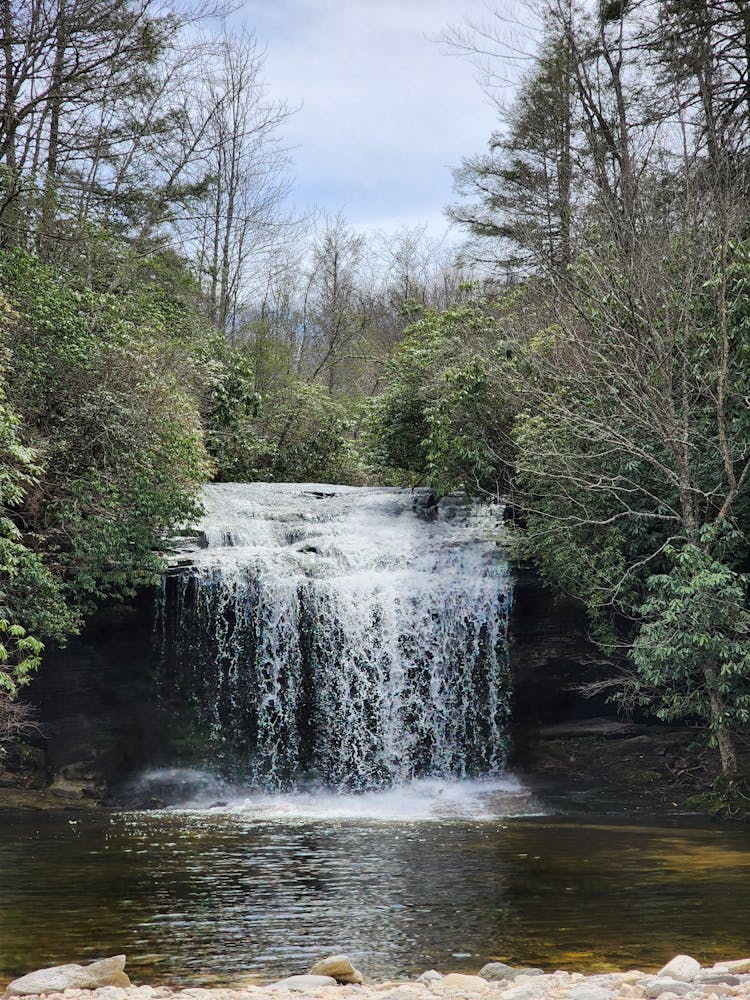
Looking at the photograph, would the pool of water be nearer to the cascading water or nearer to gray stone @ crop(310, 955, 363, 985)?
gray stone @ crop(310, 955, 363, 985)

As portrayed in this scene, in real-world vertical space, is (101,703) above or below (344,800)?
above

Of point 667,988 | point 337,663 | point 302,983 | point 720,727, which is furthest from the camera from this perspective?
point 337,663

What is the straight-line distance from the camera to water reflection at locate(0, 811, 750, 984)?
613cm

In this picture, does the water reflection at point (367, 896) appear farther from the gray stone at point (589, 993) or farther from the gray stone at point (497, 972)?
the gray stone at point (589, 993)

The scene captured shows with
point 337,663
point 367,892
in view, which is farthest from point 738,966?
point 337,663

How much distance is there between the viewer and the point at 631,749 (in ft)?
47.6

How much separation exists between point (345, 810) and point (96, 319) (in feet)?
27.6

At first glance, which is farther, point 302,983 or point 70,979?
point 302,983

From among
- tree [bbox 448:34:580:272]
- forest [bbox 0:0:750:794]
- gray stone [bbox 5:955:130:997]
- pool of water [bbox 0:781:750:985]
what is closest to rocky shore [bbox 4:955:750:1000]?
gray stone [bbox 5:955:130:997]

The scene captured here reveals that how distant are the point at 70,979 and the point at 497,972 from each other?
7.64 ft

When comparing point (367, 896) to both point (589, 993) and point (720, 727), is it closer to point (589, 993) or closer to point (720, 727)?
point (589, 993)

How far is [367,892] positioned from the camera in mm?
7828

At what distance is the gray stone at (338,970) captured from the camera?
5406 mm

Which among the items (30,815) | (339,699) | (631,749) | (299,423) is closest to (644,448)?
(631,749)
